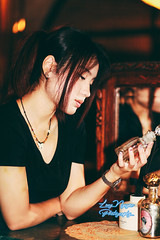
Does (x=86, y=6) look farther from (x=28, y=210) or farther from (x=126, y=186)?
(x=28, y=210)

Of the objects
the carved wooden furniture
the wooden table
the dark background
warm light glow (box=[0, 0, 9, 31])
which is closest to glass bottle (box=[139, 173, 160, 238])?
the wooden table

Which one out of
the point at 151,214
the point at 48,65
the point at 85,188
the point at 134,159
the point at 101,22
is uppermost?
the point at 48,65

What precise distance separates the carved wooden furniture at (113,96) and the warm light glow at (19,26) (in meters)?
1.18

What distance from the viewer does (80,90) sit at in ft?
4.73

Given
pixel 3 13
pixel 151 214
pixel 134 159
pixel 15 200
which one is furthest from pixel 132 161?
pixel 3 13

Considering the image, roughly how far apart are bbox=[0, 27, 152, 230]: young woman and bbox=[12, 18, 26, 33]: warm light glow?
1.16 m

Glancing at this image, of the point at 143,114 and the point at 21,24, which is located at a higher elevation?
the point at 21,24

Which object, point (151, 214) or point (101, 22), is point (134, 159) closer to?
point (151, 214)

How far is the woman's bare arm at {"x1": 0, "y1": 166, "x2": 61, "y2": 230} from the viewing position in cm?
131

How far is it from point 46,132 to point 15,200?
1.25ft

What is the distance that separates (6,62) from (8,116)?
1.19 meters

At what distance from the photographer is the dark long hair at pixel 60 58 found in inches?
55.8

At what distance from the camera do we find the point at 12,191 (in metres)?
1.31

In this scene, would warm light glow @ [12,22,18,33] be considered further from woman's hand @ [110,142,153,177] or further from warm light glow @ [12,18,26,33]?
woman's hand @ [110,142,153,177]
